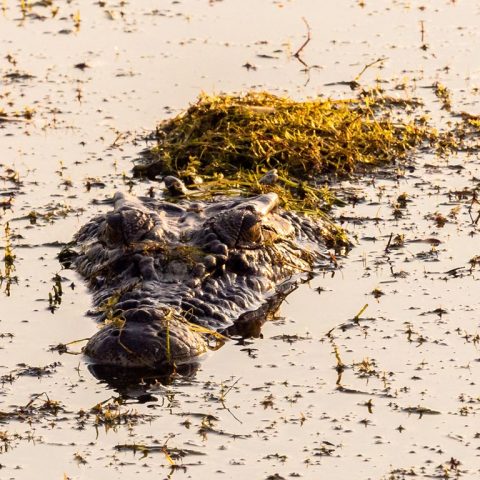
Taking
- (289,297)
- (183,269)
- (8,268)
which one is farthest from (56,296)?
(289,297)

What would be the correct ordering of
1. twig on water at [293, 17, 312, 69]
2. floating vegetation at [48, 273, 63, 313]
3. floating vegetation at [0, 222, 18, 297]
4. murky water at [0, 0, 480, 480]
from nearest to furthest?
murky water at [0, 0, 480, 480]
floating vegetation at [48, 273, 63, 313]
floating vegetation at [0, 222, 18, 297]
twig on water at [293, 17, 312, 69]

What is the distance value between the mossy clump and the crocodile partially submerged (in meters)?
1.95

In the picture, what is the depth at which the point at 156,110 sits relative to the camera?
63.0 feet

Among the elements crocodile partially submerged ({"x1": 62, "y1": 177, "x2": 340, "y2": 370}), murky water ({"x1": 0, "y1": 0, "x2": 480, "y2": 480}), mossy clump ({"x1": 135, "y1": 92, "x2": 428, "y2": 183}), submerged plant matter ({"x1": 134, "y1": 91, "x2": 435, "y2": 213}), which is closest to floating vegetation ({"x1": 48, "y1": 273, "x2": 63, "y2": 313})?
murky water ({"x1": 0, "y1": 0, "x2": 480, "y2": 480})

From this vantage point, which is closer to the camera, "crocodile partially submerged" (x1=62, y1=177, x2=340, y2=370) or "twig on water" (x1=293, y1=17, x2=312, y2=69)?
"crocodile partially submerged" (x1=62, y1=177, x2=340, y2=370)

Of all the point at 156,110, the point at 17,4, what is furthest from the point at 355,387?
the point at 17,4

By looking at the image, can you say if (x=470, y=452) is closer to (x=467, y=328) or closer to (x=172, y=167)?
(x=467, y=328)

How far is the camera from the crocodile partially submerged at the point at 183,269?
1148 cm

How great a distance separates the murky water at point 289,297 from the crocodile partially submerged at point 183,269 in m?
0.26

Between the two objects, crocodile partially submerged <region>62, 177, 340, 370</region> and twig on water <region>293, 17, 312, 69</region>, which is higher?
crocodile partially submerged <region>62, 177, 340, 370</region>

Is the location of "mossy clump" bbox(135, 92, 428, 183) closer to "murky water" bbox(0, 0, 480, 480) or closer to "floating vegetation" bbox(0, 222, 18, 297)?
"murky water" bbox(0, 0, 480, 480)

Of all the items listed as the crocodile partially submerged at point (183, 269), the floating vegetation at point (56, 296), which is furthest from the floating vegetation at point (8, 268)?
the crocodile partially submerged at point (183, 269)

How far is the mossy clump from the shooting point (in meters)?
16.6

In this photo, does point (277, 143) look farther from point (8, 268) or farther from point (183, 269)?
point (183, 269)
